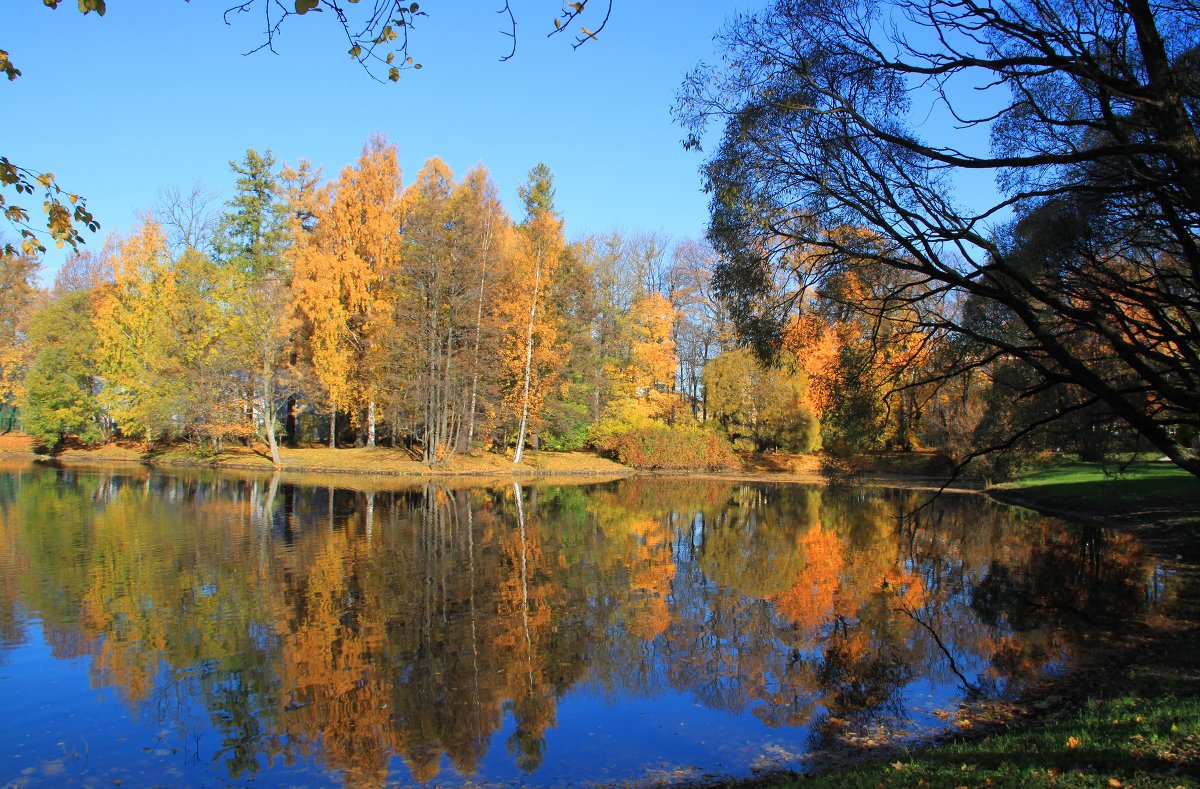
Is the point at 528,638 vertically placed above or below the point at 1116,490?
below

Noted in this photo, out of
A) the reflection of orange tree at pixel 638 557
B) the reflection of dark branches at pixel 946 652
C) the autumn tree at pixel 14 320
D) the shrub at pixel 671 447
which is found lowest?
the reflection of dark branches at pixel 946 652

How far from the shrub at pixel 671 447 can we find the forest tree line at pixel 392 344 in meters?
0.12

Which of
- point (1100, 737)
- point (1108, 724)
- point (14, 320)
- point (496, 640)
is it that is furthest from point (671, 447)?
point (14, 320)

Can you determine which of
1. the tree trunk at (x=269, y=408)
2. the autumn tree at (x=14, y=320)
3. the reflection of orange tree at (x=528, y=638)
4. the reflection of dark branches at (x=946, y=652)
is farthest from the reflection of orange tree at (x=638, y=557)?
the autumn tree at (x=14, y=320)

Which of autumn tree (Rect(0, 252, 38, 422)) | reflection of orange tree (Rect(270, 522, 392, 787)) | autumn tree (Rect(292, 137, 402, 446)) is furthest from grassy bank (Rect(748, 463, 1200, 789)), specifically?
autumn tree (Rect(0, 252, 38, 422))

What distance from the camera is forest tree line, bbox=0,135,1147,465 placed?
36812 millimetres

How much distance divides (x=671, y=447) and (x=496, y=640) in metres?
32.3

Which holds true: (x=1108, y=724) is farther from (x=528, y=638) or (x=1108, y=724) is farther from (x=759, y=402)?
(x=759, y=402)

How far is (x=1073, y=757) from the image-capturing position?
18.2ft

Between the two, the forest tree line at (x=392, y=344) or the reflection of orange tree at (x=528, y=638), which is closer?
the reflection of orange tree at (x=528, y=638)

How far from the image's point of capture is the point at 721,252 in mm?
10469

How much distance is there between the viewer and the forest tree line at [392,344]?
3681 centimetres

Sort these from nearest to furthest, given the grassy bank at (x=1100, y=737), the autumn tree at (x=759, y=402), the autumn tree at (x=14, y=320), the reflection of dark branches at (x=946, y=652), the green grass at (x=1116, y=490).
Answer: the grassy bank at (x=1100, y=737), the reflection of dark branches at (x=946, y=652), the green grass at (x=1116, y=490), the autumn tree at (x=759, y=402), the autumn tree at (x=14, y=320)

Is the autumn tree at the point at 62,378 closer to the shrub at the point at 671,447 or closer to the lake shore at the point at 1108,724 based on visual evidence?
the shrub at the point at 671,447
